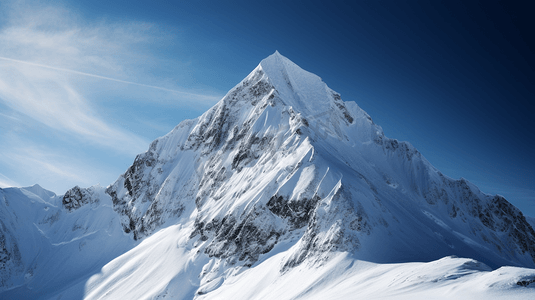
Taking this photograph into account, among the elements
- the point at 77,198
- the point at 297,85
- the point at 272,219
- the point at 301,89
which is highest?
the point at 297,85

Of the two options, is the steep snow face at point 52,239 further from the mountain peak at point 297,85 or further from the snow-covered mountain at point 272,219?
the mountain peak at point 297,85

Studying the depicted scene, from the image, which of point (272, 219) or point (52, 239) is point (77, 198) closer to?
point (52, 239)

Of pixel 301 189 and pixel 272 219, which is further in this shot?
pixel 272 219

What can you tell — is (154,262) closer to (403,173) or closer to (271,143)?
(271,143)

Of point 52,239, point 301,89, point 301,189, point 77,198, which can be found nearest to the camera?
point 301,189

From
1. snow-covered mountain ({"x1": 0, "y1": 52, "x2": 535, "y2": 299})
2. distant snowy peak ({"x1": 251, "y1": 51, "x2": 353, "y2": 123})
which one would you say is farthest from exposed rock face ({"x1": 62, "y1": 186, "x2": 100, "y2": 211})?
distant snowy peak ({"x1": 251, "y1": 51, "x2": 353, "y2": 123})

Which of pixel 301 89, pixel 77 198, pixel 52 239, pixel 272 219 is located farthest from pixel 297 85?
pixel 52 239

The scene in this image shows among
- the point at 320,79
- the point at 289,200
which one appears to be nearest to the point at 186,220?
the point at 289,200

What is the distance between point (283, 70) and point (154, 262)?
84.7 metres

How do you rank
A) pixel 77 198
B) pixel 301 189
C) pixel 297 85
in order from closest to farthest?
1. pixel 301 189
2. pixel 297 85
3. pixel 77 198

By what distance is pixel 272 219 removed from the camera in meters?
63.0

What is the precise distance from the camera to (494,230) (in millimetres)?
115375

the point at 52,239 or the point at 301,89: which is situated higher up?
the point at 301,89

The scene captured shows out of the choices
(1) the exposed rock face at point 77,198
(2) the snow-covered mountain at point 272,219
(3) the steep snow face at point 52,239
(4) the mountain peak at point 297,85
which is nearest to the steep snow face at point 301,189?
(2) the snow-covered mountain at point 272,219
